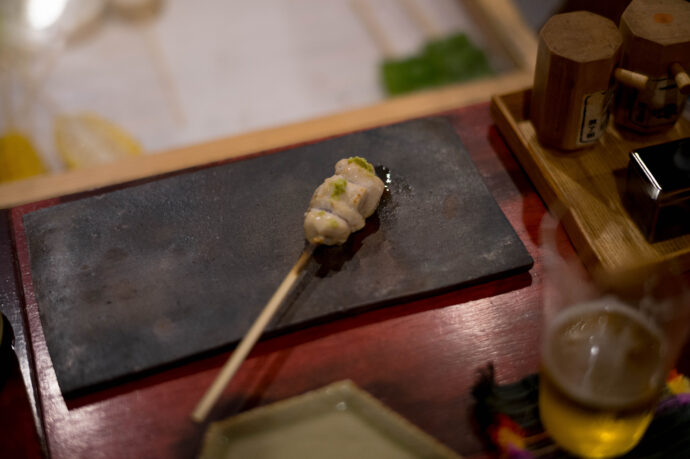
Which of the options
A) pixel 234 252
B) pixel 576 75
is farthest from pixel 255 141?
pixel 576 75

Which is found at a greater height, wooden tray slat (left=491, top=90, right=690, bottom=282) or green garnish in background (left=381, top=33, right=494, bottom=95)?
wooden tray slat (left=491, top=90, right=690, bottom=282)

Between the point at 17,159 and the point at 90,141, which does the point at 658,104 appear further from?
the point at 17,159

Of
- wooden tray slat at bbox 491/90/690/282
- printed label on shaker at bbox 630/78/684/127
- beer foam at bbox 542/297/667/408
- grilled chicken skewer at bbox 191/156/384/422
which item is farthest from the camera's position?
printed label on shaker at bbox 630/78/684/127

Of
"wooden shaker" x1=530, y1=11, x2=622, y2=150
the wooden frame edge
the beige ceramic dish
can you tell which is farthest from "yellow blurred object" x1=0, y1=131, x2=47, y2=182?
"wooden shaker" x1=530, y1=11, x2=622, y2=150

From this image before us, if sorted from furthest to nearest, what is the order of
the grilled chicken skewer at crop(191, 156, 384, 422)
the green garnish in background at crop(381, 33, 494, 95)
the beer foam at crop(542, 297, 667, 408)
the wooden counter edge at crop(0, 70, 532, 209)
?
the green garnish in background at crop(381, 33, 494, 95)
the wooden counter edge at crop(0, 70, 532, 209)
the grilled chicken skewer at crop(191, 156, 384, 422)
the beer foam at crop(542, 297, 667, 408)

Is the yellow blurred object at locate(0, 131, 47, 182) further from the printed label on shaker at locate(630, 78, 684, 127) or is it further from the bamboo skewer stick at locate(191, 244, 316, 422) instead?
the printed label on shaker at locate(630, 78, 684, 127)

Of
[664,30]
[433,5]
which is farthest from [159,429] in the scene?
[433,5]

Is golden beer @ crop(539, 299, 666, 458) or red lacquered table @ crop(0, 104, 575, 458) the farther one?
red lacquered table @ crop(0, 104, 575, 458)
